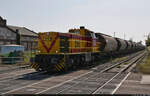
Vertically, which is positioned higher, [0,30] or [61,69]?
[0,30]

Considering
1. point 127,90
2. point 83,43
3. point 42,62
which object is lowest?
point 127,90

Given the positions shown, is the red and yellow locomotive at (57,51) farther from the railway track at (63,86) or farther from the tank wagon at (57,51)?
the railway track at (63,86)

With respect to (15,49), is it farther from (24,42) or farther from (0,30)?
(24,42)

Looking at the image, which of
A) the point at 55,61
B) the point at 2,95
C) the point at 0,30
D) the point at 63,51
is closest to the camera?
the point at 2,95

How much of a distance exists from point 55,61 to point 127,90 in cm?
650

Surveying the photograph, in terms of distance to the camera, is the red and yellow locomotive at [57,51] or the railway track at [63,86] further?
the red and yellow locomotive at [57,51]

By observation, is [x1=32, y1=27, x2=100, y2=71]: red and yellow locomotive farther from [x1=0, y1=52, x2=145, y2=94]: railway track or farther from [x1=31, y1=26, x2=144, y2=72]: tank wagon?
[x1=0, y1=52, x2=145, y2=94]: railway track

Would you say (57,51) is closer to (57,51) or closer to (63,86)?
(57,51)

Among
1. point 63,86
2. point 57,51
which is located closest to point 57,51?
point 57,51

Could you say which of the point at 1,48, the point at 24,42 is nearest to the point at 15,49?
the point at 1,48

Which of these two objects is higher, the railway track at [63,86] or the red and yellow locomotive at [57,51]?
the red and yellow locomotive at [57,51]

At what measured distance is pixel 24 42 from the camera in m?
54.5

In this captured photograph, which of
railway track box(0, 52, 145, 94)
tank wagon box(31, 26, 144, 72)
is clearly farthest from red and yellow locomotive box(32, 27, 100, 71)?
railway track box(0, 52, 145, 94)

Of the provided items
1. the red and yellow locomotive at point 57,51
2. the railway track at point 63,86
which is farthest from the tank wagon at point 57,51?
the railway track at point 63,86
